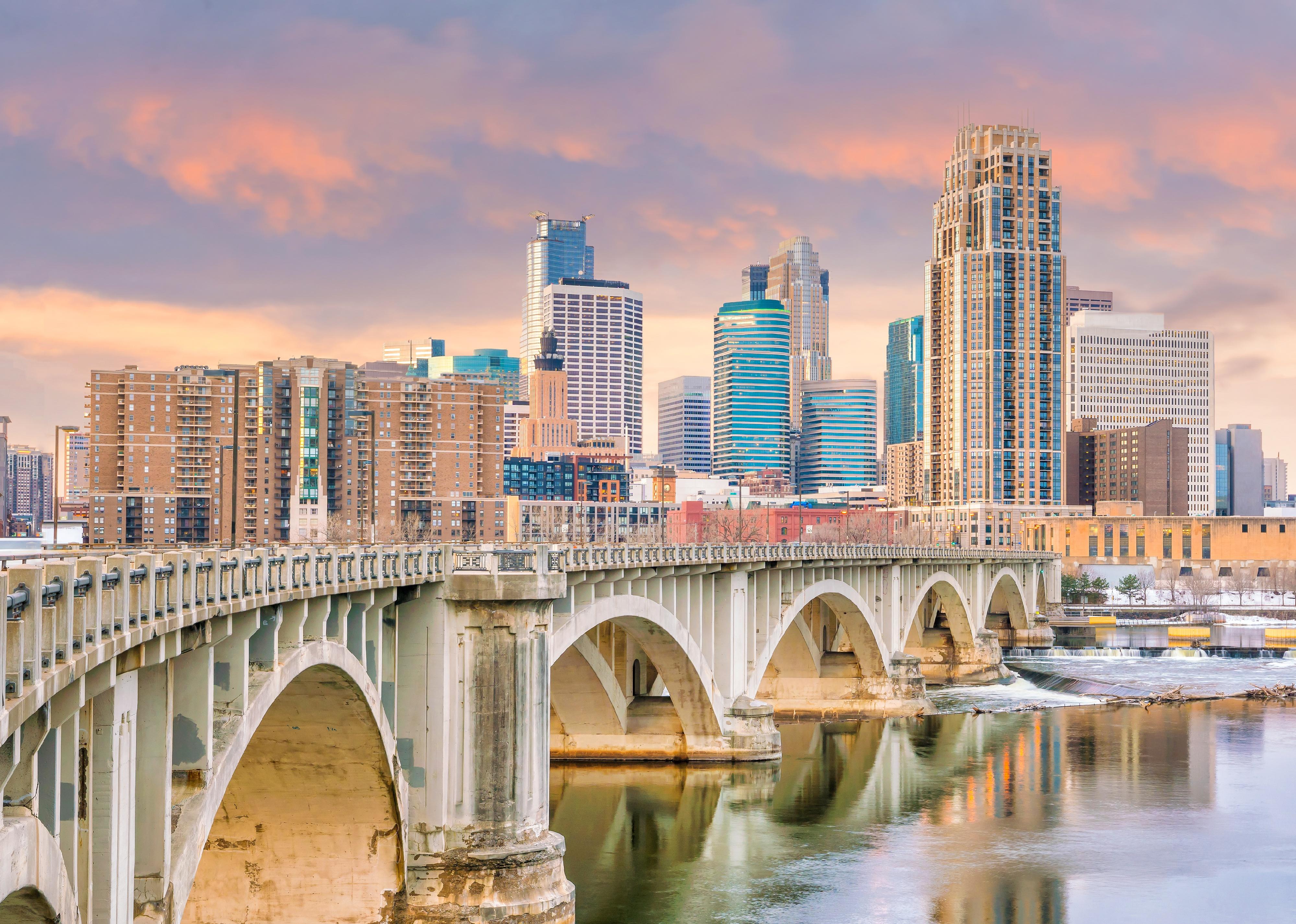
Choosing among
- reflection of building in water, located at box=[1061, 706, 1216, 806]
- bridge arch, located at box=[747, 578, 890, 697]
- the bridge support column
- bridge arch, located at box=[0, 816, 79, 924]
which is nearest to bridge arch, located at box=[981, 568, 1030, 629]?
reflection of building in water, located at box=[1061, 706, 1216, 806]

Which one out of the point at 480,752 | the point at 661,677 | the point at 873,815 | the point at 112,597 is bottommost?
the point at 873,815

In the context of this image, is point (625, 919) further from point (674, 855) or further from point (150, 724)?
point (150, 724)

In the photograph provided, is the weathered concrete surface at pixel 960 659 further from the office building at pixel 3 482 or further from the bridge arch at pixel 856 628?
the office building at pixel 3 482

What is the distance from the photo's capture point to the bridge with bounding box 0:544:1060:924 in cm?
1744

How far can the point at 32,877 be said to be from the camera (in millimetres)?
15891

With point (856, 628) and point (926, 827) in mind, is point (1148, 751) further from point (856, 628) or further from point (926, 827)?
point (926, 827)

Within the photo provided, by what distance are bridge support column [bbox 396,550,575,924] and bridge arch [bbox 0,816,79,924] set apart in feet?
65.0

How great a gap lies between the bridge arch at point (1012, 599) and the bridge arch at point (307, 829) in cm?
11490

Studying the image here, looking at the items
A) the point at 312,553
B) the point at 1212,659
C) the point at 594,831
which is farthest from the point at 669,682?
the point at 1212,659

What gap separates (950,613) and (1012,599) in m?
33.7

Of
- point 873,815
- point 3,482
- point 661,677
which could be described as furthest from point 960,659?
point 3,482

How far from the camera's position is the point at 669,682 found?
64.7 metres

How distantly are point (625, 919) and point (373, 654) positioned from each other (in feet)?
44.0

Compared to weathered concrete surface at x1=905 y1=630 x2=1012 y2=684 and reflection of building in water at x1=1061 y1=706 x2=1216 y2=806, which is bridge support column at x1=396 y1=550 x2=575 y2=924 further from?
weathered concrete surface at x1=905 y1=630 x2=1012 y2=684
